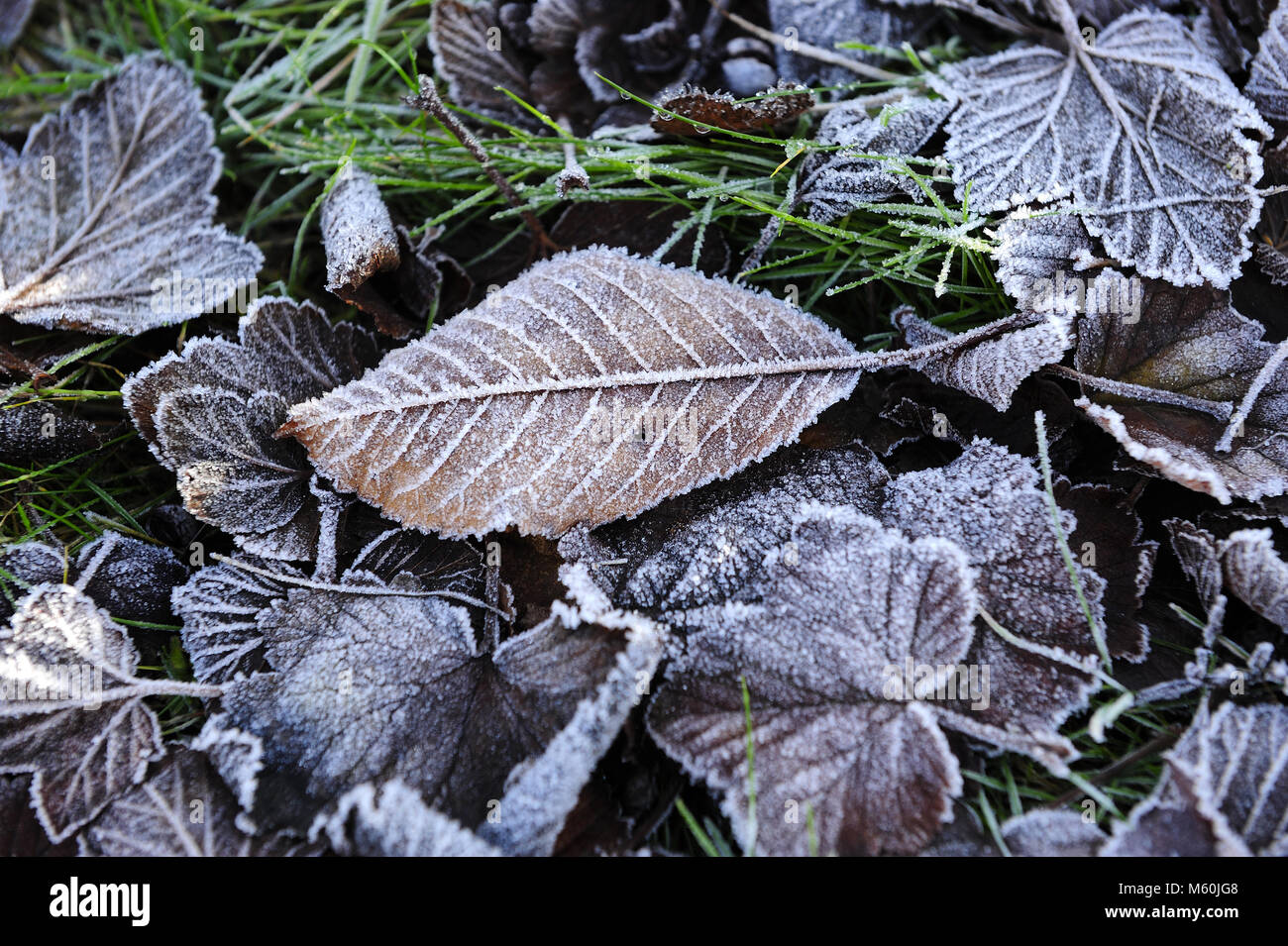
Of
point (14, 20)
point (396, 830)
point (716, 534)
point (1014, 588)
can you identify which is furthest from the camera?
point (14, 20)

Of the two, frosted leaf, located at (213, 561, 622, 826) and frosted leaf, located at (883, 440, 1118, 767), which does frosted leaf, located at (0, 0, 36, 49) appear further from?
frosted leaf, located at (883, 440, 1118, 767)

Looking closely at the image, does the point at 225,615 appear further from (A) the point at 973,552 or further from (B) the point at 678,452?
(A) the point at 973,552

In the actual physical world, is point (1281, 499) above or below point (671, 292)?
below

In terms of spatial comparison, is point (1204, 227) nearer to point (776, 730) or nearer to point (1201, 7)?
point (1201, 7)

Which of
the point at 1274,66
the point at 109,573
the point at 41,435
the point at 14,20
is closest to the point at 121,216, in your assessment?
the point at 41,435

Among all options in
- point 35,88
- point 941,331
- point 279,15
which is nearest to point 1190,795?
point 941,331

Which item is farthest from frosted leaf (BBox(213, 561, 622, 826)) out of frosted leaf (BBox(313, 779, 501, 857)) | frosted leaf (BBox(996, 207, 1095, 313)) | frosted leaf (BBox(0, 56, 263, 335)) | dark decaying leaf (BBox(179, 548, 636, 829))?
frosted leaf (BBox(996, 207, 1095, 313))
